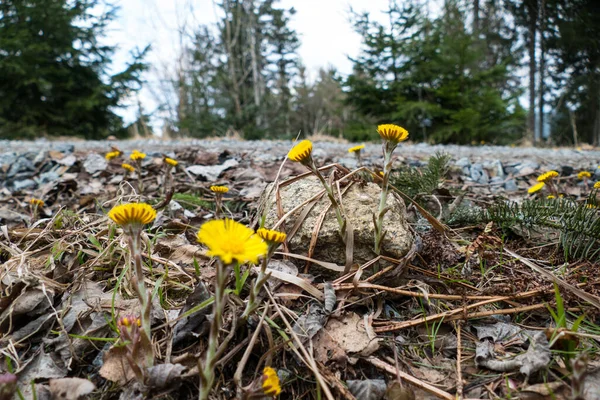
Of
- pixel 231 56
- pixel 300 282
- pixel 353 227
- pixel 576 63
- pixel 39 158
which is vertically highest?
pixel 231 56

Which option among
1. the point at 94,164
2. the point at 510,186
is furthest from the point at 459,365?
the point at 94,164

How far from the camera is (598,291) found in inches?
38.3

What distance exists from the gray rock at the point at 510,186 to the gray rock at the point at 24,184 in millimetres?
3843

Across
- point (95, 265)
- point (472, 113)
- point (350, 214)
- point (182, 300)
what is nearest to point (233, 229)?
point (182, 300)

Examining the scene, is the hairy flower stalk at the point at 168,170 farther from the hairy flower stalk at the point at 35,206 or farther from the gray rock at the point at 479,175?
the gray rock at the point at 479,175

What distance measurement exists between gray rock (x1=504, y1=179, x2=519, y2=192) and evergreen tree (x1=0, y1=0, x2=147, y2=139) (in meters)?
11.1

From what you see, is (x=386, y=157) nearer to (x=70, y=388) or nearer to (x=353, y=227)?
(x=353, y=227)

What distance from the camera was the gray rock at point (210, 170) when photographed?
2.60 meters

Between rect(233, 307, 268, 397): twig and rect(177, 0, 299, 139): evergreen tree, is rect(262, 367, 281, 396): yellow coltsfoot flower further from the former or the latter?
rect(177, 0, 299, 139): evergreen tree

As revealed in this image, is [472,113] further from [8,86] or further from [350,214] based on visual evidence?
[8,86]

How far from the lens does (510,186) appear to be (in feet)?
8.62

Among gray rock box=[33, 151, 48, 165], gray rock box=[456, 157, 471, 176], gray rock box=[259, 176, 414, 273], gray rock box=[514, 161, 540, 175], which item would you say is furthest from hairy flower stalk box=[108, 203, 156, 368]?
gray rock box=[33, 151, 48, 165]

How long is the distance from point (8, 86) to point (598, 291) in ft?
43.0

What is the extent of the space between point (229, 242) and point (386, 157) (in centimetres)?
60
